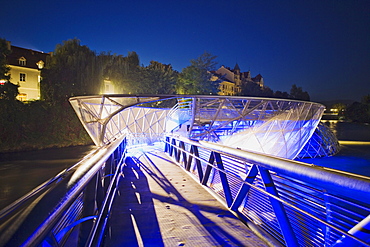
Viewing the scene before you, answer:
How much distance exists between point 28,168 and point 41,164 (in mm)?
1837

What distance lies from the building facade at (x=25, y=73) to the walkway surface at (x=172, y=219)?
169 ft

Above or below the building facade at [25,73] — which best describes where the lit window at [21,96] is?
below

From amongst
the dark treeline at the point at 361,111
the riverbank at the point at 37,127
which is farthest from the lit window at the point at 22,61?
the dark treeline at the point at 361,111

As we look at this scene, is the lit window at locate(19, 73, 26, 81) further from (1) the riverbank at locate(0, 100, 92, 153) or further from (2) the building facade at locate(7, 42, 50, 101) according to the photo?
(1) the riverbank at locate(0, 100, 92, 153)

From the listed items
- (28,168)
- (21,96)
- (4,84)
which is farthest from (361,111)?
(21,96)

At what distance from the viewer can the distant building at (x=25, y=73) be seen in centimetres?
4722

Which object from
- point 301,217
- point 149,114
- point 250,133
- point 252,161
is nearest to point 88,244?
point 252,161

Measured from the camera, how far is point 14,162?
35.2 meters

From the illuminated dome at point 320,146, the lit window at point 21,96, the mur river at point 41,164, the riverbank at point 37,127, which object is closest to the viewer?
the mur river at point 41,164

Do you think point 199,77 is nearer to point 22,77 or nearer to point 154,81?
point 154,81

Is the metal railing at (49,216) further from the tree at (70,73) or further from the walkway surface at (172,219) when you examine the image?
the tree at (70,73)

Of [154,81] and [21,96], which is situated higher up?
[154,81]

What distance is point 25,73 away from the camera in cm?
4866

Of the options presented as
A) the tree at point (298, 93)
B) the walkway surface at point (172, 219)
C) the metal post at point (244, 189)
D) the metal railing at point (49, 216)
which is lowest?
the walkway surface at point (172, 219)
